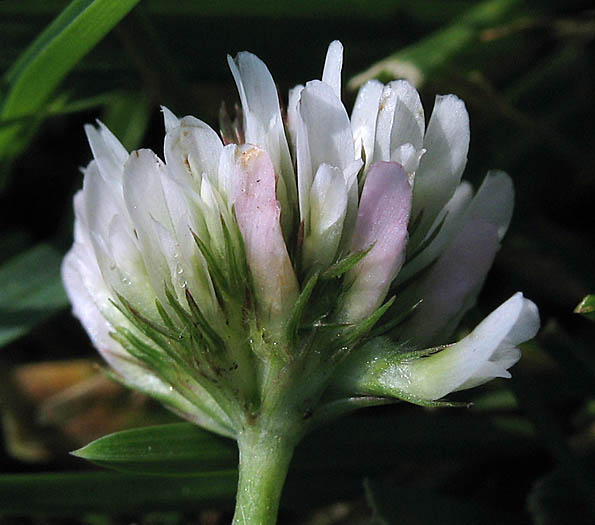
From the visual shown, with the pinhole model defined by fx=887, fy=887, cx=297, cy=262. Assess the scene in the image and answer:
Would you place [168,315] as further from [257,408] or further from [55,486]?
[55,486]

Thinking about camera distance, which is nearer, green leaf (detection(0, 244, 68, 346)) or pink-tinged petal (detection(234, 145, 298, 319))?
pink-tinged petal (detection(234, 145, 298, 319))

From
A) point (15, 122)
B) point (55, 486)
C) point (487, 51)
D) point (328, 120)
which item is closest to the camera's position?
point (328, 120)

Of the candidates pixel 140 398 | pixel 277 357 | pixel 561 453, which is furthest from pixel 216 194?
pixel 140 398

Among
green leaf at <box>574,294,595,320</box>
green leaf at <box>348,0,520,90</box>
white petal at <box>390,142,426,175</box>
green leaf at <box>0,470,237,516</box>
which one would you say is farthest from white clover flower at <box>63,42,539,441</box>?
green leaf at <box>348,0,520,90</box>

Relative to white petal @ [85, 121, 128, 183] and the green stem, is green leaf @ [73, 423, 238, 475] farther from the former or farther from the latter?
white petal @ [85, 121, 128, 183]

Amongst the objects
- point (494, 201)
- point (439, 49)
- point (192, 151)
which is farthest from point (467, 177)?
point (192, 151)

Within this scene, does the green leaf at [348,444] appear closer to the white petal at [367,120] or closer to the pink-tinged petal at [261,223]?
the pink-tinged petal at [261,223]

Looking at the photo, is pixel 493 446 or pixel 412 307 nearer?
pixel 412 307
